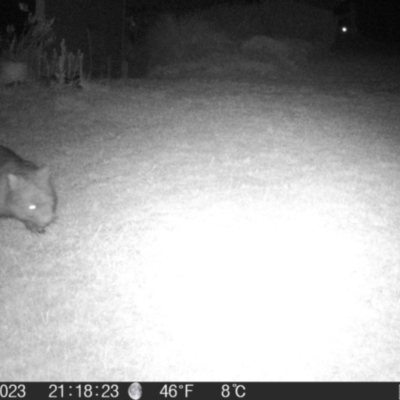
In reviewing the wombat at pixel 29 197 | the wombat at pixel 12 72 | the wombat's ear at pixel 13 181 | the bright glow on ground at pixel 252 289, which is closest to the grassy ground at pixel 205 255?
the bright glow on ground at pixel 252 289

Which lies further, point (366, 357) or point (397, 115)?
point (397, 115)

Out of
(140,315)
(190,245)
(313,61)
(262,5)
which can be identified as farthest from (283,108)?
(262,5)

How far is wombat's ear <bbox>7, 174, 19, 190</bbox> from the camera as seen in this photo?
4.40m

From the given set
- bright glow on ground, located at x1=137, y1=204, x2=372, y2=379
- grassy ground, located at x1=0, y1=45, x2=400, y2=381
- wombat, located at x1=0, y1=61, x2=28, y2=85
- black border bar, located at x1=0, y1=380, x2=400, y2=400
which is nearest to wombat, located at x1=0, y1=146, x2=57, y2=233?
grassy ground, located at x1=0, y1=45, x2=400, y2=381

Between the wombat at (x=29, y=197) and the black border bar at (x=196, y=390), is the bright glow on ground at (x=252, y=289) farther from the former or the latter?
the wombat at (x=29, y=197)

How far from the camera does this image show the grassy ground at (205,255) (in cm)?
328

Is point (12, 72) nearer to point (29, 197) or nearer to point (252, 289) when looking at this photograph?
point (29, 197)

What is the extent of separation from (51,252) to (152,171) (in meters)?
2.29

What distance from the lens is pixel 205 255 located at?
176 inches

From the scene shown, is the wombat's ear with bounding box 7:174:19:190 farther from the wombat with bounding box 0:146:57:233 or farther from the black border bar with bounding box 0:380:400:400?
the black border bar with bounding box 0:380:400:400

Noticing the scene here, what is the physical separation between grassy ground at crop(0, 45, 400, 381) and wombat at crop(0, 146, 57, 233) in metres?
0.24

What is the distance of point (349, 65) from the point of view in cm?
1709

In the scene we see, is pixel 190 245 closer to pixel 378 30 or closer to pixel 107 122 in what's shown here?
pixel 107 122

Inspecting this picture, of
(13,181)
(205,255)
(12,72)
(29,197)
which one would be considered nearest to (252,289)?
(205,255)
